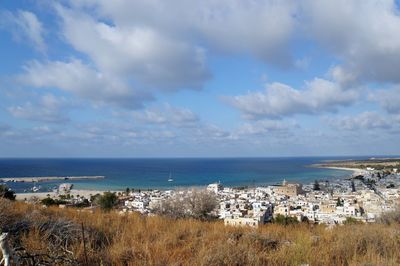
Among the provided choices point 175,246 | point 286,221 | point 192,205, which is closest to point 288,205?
point 192,205

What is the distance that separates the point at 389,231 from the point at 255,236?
2.79 meters

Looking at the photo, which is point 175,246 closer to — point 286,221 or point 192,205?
point 286,221

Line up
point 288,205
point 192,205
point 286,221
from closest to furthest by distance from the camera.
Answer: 1. point 286,221
2. point 192,205
3. point 288,205

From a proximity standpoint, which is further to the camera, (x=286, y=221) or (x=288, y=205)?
(x=288, y=205)

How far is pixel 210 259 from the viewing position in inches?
169

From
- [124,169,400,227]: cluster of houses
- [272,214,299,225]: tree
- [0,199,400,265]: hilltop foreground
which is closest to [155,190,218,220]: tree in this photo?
[124,169,400,227]: cluster of houses

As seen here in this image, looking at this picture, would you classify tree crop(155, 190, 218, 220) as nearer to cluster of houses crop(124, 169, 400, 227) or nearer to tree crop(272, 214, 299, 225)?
cluster of houses crop(124, 169, 400, 227)

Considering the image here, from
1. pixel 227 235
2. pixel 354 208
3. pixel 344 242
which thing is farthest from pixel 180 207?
pixel 354 208

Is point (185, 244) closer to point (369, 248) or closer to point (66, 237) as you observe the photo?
point (66, 237)

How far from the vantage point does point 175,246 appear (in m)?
5.49

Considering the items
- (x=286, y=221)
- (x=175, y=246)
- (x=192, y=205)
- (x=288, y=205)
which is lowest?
(x=288, y=205)

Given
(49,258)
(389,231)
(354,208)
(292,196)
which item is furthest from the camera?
(292,196)

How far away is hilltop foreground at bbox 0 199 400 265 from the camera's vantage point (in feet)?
14.2

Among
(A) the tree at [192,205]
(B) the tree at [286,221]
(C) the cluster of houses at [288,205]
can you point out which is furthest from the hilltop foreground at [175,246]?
(A) the tree at [192,205]
